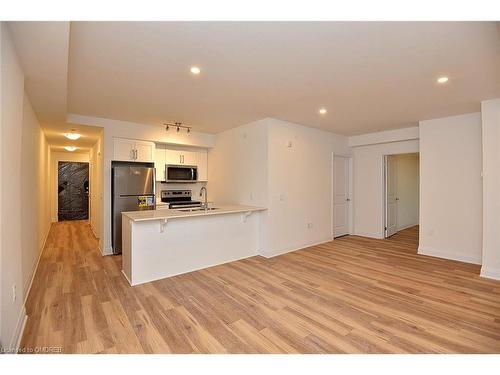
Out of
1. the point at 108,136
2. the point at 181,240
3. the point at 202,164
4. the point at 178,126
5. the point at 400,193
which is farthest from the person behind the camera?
the point at 400,193

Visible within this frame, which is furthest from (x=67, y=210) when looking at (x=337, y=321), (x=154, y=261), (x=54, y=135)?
(x=337, y=321)

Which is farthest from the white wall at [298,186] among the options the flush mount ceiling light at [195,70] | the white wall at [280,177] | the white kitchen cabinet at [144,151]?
the white kitchen cabinet at [144,151]

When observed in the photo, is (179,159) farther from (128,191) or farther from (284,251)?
(284,251)

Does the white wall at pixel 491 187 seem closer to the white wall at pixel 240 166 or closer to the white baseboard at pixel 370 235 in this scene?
the white baseboard at pixel 370 235

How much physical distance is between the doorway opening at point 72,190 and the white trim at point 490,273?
10.6 m

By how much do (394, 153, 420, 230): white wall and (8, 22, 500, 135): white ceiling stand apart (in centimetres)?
298

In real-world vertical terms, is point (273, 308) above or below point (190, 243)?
below

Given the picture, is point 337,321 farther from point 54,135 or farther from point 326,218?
point 54,135

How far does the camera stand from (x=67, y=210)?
27.3ft

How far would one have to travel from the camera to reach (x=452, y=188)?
13.4ft

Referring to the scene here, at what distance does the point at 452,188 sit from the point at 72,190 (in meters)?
10.7

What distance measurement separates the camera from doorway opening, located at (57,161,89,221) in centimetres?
822

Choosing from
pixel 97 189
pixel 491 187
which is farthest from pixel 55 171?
pixel 491 187

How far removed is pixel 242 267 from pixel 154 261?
51.3 inches
